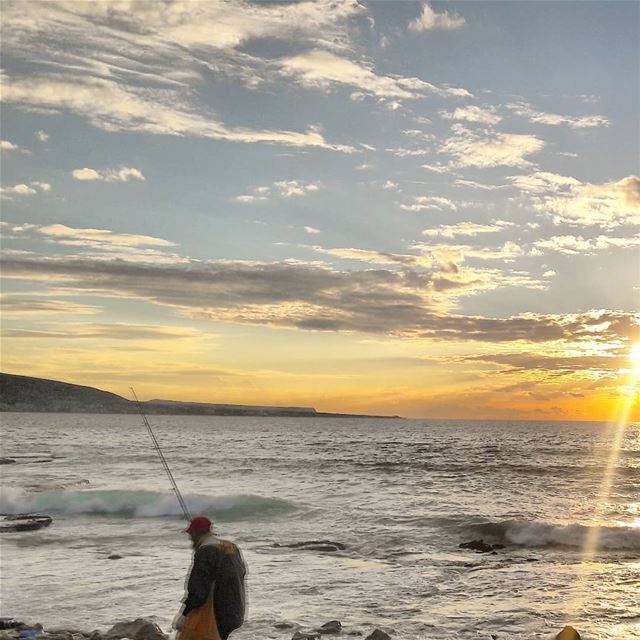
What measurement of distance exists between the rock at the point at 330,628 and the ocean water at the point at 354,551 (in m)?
0.34

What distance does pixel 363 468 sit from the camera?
4697 centimetres

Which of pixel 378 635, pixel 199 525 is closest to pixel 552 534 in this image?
pixel 378 635

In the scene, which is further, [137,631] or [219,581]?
[137,631]

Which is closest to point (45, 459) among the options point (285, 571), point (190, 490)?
point (190, 490)

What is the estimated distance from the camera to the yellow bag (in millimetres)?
6555

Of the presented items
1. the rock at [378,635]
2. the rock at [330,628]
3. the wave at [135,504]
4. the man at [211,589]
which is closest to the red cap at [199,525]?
the man at [211,589]

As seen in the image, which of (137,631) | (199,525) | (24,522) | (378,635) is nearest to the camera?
(199,525)

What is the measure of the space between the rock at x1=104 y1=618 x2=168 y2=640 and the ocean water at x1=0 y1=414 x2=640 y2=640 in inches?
34.9

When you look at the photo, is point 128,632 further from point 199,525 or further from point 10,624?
point 199,525

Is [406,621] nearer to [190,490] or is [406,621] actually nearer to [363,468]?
[190,490]

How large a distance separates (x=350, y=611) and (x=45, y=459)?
47366 millimetres

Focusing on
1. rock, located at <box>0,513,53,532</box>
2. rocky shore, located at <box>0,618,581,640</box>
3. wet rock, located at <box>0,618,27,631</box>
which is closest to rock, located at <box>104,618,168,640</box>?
rocky shore, located at <box>0,618,581,640</box>

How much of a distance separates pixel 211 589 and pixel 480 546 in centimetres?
1473

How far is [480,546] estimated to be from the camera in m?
19.6
